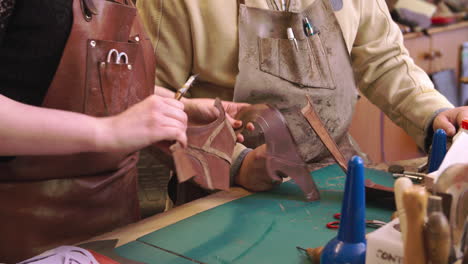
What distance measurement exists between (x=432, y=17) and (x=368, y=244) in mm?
3605

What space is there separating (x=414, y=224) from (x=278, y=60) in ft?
2.94

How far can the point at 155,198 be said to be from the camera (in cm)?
144

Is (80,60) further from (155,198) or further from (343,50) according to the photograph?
(343,50)

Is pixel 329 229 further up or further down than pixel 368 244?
further down

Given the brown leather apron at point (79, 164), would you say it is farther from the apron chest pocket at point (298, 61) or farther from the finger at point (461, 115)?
the finger at point (461, 115)

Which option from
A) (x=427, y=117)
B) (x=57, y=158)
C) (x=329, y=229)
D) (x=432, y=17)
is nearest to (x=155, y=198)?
(x=57, y=158)

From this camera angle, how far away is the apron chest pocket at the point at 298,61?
1372mm

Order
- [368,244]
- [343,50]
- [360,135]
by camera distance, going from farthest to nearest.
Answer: [360,135]
[343,50]
[368,244]

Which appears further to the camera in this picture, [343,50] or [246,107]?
[343,50]

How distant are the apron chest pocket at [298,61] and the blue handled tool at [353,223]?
75 centimetres

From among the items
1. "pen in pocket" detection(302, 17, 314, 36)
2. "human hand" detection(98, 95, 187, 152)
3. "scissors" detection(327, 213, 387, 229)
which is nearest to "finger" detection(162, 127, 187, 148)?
"human hand" detection(98, 95, 187, 152)

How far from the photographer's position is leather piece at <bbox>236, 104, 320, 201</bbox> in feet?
3.68

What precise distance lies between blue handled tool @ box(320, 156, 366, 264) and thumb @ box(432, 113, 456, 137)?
719 mm

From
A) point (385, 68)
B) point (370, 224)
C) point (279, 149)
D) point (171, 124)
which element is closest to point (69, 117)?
point (171, 124)
